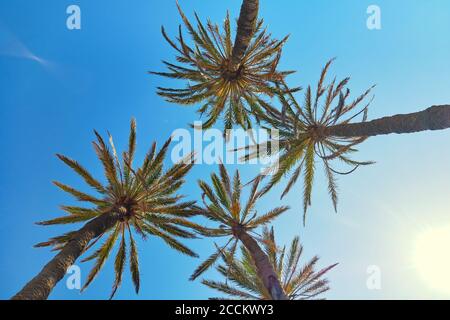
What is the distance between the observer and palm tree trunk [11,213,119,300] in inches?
379

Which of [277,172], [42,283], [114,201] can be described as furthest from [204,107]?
[42,283]

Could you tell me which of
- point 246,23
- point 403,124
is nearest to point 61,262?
point 246,23

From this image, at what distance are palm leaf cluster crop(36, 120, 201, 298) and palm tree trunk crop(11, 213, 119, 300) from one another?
558 millimetres

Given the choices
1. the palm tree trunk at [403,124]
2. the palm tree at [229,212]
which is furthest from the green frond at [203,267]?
the palm tree trunk at [403,124]

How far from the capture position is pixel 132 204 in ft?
45.4

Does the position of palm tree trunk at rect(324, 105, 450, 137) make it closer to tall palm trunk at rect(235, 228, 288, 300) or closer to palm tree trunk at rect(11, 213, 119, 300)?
tall palm trunk at rect(235, 228, 288, 300)

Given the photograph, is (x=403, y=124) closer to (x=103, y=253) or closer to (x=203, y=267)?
(x=203, y=267)

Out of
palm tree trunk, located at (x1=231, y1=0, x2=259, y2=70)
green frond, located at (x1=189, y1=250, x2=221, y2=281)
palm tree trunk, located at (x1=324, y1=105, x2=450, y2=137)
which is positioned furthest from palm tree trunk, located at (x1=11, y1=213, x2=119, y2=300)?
palm tree trunk, located at (x1=324, y1=105, x2=450, y2=137)

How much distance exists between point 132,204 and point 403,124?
890 cm

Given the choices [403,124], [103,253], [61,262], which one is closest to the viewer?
[403,124]

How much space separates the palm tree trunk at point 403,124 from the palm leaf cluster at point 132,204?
5958mm
